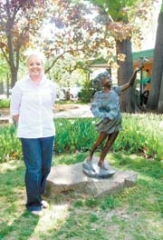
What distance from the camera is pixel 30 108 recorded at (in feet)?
10.8

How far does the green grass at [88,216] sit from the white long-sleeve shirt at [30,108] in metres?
0.82

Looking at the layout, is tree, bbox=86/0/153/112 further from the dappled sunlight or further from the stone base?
the dappled sunlight

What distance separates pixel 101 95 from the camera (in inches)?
154

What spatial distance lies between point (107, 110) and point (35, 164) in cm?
106

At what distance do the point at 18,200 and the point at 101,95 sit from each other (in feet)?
4.82

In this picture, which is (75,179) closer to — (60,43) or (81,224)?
(81,224)

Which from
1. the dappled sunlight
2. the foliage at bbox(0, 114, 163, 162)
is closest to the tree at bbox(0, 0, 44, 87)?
the foliage at bbox(0, 114, 163, 162)

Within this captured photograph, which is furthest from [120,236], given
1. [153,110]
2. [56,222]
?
[153,110]

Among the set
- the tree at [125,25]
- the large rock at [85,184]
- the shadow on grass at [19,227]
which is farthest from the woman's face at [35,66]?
the tree at [125,25]

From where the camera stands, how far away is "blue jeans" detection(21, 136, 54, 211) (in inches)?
131

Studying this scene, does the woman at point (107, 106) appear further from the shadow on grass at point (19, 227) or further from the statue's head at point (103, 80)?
the shadow on grass at point (19, 227)

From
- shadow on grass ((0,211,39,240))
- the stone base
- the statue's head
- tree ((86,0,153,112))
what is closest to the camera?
shadow on grass ((0,211,39,240))

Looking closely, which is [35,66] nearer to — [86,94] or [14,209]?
[14,209]

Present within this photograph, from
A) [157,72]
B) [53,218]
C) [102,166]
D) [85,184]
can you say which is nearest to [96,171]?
[102,166]
